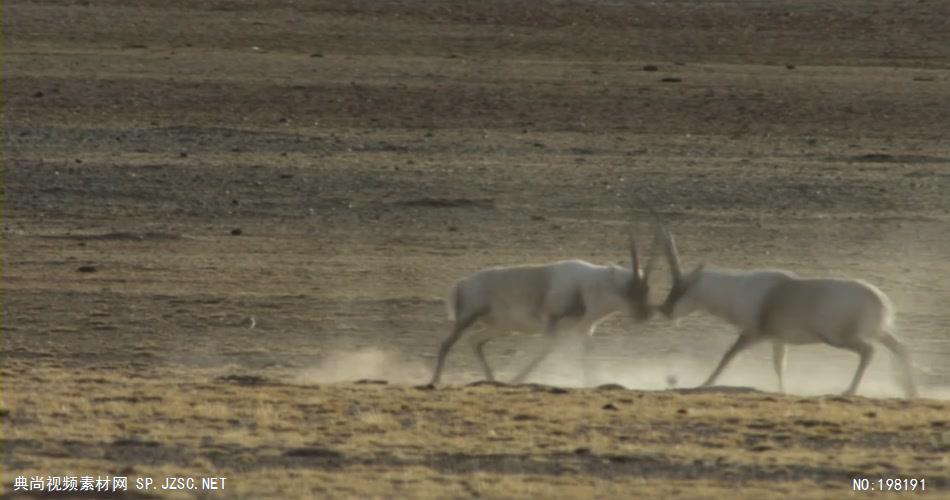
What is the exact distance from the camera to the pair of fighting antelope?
12477mm

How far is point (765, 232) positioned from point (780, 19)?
744 inches

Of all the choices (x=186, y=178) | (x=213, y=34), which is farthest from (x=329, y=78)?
(x=186, y=178)

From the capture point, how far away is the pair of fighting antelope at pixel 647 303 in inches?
491

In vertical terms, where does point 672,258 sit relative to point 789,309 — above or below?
above

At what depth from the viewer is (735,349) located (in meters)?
12.6

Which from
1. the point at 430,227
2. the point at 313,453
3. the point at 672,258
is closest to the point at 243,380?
the point at 313,453

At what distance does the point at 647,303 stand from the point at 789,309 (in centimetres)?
94

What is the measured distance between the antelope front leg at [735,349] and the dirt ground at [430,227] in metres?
0.34

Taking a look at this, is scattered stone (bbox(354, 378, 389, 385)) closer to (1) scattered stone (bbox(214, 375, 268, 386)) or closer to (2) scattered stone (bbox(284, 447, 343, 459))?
(1) scattered stone (bbox(214, 375, 268, 386))

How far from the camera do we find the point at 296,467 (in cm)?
899

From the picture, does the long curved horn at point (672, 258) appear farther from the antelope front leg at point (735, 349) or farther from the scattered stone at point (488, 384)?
the scattered stone at point (488, 384)

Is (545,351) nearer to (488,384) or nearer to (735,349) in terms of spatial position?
(488,384)

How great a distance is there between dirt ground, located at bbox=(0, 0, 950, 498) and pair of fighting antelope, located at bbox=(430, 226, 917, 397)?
0.30 metres

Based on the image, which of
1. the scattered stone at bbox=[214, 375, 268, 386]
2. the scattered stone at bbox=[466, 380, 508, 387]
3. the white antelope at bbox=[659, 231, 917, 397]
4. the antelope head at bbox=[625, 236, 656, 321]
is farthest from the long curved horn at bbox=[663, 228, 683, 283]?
the scattered stone at bbox=[214, 375, 268, 386]
